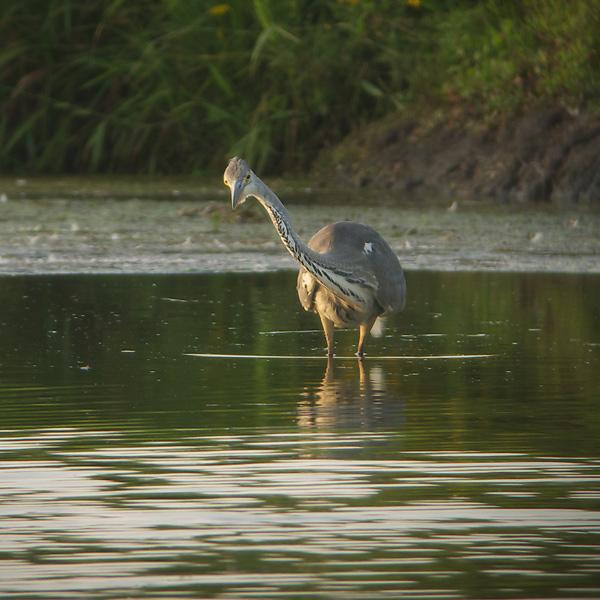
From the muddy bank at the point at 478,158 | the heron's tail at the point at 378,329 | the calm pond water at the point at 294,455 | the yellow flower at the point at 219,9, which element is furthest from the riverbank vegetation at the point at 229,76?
the calm pond water at the point at 294,455

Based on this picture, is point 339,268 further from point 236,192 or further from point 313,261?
point 236,192

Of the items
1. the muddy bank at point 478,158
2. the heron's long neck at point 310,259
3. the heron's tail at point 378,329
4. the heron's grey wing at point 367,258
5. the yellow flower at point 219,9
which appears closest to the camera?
the heron's long neck at point 310,259

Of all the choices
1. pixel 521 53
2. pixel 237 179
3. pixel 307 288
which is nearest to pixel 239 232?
pixel 521 53

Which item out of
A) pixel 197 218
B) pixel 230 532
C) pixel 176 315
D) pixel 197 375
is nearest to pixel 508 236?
pixel 197 218

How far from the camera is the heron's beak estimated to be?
24.9 feet

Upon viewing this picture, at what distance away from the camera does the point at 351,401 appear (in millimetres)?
6816

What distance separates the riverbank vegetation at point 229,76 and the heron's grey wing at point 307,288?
9265 mm

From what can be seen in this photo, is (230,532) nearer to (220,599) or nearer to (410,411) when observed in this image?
(220,599)

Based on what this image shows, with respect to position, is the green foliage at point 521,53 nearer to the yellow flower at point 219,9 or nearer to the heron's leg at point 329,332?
the yellow flower at point 219,9

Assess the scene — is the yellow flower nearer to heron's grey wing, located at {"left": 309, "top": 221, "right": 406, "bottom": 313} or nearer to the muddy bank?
the muddy bank

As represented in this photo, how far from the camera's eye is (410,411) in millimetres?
6523

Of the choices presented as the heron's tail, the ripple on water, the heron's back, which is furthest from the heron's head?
the ripple on water

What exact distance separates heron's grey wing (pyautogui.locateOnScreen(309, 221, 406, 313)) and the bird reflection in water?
46cm

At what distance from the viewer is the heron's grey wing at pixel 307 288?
8180 mm
